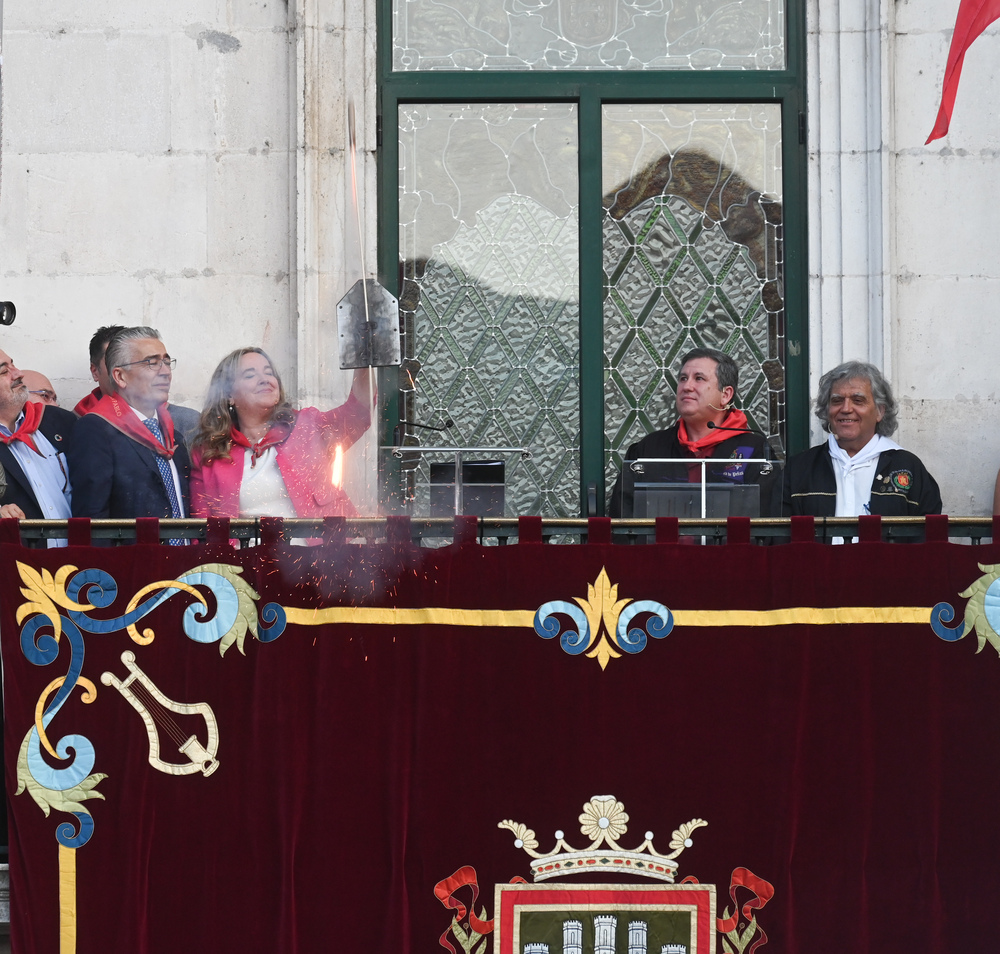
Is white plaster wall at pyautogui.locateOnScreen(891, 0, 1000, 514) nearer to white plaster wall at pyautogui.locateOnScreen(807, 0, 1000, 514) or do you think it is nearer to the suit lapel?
white plaster wall at pyautogui.locateOnScreen(807, 0, 1000, 514)

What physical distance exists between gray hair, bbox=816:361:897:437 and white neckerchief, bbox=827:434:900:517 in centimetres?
7

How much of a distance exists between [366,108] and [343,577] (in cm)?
266

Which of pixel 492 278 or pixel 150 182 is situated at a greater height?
pixel 150 182

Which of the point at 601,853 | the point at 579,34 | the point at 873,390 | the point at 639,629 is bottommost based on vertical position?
the point at 601,853

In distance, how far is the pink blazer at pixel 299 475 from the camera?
587 centimetres

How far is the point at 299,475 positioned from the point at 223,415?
39 centimetres

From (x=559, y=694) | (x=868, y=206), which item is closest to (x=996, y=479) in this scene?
(x=868, y=206)

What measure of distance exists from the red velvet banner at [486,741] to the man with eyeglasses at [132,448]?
1.98 feet

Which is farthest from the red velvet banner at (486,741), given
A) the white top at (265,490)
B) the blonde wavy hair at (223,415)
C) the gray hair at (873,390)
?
the gray hair at (873,390)

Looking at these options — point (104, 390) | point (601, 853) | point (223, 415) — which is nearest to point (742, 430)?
point (601, 853)

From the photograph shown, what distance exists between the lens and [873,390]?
6207 mm

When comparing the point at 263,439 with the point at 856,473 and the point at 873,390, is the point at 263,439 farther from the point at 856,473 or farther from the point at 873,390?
the point at 873,390

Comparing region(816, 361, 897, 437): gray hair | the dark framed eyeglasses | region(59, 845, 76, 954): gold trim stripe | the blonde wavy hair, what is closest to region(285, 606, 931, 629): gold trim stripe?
the blonde wavy hair

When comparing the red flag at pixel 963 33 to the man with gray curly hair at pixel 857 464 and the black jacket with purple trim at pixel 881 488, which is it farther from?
the black jacket with purple trim at pixel 881 488
